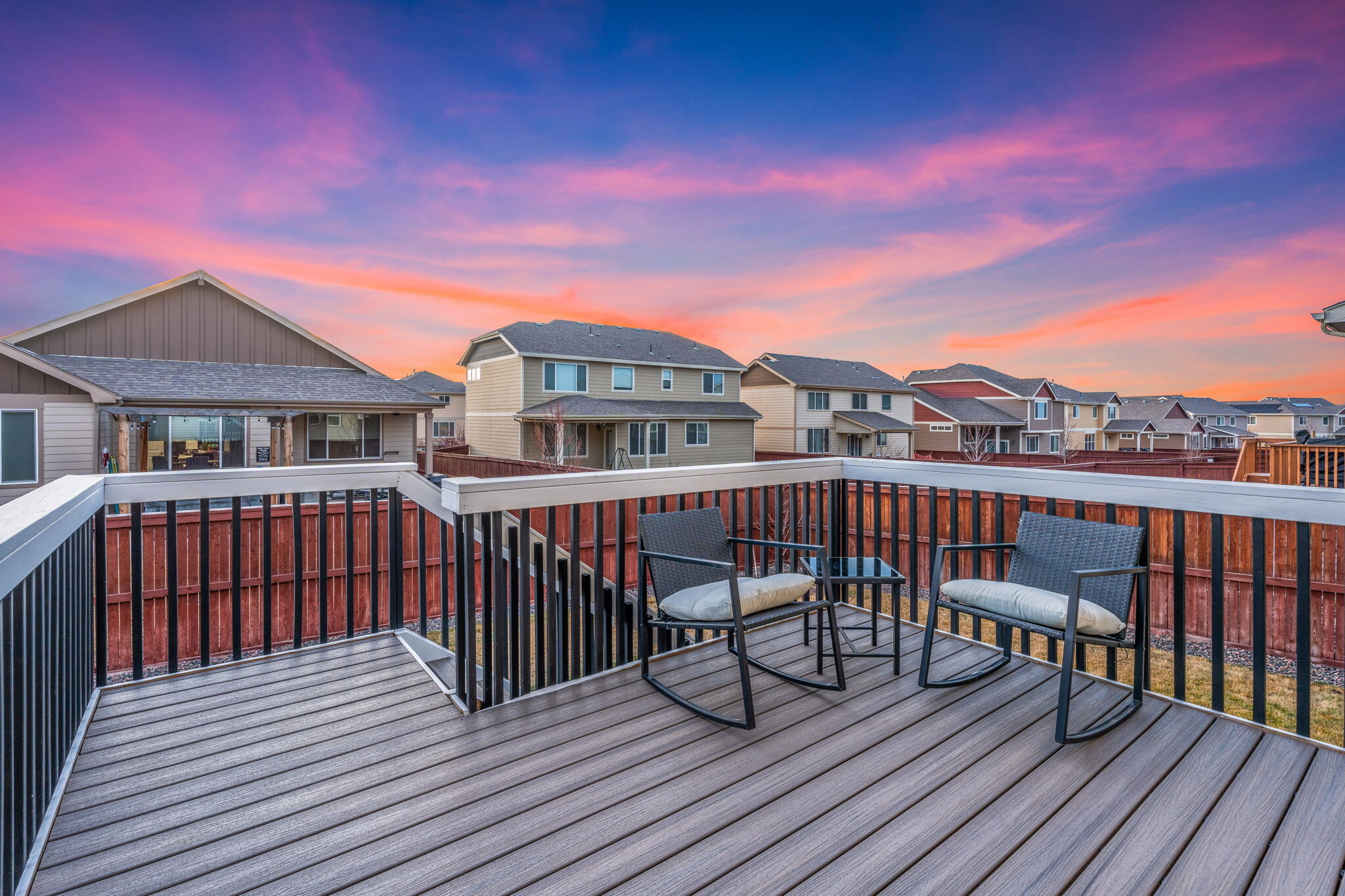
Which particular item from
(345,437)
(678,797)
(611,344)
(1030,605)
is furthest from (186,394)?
(1030,605)

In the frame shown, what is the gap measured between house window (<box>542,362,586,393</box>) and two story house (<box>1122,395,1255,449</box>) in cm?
3500

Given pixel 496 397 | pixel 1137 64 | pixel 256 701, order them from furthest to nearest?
pixel 496 397 → pixel 1137 64 → pixel 256 701

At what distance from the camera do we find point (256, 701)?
251 cm

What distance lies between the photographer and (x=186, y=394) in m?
10.9

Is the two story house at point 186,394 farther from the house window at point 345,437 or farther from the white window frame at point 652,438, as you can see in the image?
the white window frame at point 652,438

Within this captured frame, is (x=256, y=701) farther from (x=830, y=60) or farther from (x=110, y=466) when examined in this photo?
(x=110, y=466)

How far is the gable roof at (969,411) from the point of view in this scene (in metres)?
29.0

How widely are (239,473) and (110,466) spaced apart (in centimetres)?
1181

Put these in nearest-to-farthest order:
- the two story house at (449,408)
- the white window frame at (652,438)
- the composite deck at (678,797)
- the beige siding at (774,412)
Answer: the composite deck at (678,797)
the white window frame at (652,438)
the beige siding at (774,412)
the two story house at (449,408)

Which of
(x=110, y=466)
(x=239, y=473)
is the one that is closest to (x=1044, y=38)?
(x=239, y=473)

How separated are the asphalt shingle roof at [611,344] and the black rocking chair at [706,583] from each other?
16.1 meters

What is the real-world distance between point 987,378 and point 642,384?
21.1m

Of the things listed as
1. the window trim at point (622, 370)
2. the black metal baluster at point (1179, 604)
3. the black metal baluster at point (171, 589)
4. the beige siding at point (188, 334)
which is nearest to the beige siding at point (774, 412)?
the window trim at point (622, 370)

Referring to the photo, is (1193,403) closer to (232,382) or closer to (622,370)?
(622,370)
